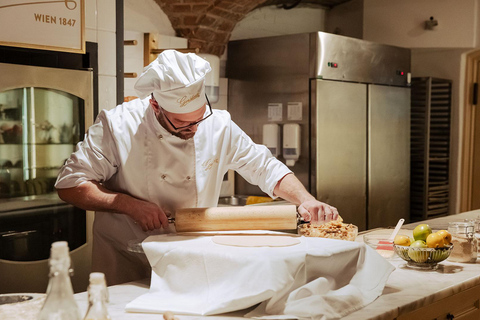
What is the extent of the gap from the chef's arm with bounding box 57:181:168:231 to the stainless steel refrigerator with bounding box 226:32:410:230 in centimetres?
264

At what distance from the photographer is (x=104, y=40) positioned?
3377 mm

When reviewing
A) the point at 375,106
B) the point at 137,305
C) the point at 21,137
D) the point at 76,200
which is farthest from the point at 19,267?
the point at 375,106

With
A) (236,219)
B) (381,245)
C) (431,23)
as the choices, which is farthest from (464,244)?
(431,23)

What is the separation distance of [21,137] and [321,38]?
2.37 meters

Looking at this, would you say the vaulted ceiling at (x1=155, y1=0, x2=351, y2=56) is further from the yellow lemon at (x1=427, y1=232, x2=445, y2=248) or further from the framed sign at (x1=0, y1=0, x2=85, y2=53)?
the yellow lemon at (x1=427, y1=232, x2=445, y2=248)

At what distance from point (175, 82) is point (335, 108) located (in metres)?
2.79

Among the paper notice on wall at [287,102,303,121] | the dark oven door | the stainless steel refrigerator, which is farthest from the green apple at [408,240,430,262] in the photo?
the paper notice on wall at [287,102,303,121]

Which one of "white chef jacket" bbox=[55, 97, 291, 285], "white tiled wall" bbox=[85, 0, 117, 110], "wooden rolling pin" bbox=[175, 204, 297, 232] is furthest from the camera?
"white tiled wall" bbox=[85, 0, 117, 110]

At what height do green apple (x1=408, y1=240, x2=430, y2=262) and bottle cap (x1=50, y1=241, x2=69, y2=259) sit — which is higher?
bottle cap (x1=50, y1=241, x2=69, y2=259)

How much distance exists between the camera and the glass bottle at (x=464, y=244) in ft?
7.32

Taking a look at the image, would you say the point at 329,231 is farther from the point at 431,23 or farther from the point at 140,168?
the point at 431,23

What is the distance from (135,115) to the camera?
2.27 metres

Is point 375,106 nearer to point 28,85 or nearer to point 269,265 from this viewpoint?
point 28,85

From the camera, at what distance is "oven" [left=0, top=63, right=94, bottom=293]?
2896 millimetres
